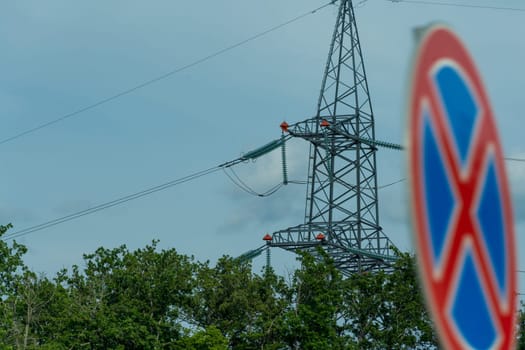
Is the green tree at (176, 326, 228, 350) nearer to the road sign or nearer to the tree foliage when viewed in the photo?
the tree foliage

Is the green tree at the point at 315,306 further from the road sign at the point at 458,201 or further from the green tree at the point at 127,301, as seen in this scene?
the road sign at the point at 458,201

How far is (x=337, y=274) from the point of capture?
222 ft

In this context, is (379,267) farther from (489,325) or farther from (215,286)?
(489,325)

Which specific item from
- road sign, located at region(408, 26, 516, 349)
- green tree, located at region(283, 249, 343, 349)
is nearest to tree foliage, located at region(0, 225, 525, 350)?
green tree, located at region(283, 249, 343, 349)

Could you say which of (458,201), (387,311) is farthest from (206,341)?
(458,201)

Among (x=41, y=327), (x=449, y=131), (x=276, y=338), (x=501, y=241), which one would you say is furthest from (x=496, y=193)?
(x=41, y=327)

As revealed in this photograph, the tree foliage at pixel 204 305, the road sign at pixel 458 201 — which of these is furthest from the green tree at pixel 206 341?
the road sign at pixel 458 201

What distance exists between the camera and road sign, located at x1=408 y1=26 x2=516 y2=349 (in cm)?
321

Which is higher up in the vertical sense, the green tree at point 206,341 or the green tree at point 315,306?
the green tree at point 315,306

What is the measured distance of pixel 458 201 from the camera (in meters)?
3.38

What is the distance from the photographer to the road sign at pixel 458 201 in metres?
3.21

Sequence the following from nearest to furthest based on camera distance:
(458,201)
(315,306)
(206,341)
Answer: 1. (458,201)
2. (206,341)
3. (315,306)

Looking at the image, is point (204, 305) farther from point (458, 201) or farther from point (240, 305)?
point (458, 201)

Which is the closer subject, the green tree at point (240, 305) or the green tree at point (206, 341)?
the green tree at point (206, 341)
